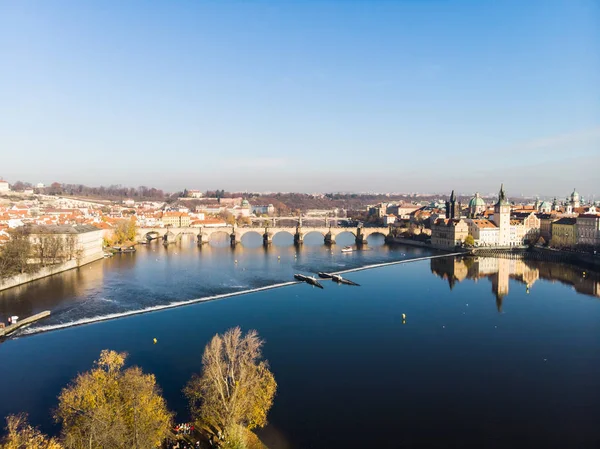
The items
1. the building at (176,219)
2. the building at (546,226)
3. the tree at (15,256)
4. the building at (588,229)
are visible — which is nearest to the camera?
the tree at (15,256)

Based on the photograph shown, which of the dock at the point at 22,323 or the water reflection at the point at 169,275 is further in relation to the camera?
the water reflection at the point at 169,275

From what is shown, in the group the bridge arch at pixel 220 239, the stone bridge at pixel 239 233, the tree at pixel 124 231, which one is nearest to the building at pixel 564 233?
the stone bridge at pixel 239 233

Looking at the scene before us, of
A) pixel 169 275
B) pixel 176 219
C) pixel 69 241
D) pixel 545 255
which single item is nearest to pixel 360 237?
pixel 545 255

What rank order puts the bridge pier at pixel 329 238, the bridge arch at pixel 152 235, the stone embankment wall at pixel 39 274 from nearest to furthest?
the stone embankment wall at pixel 39 274 → the bridge pier at pixel 329 238 → the bridge arch at pixel 152 235

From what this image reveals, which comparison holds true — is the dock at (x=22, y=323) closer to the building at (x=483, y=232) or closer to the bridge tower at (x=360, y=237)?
the bridge tower at (x=360, y=237)

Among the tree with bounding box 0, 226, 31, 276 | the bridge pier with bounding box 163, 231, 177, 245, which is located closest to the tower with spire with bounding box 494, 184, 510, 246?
the bridge pier with bounding box 163, 231, 177, 245

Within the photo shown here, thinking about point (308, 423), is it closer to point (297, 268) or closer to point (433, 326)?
point (433, 326)

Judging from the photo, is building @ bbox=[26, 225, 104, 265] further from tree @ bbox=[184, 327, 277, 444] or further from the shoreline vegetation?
tree @ bbox=[184, 327, 277, 444]
